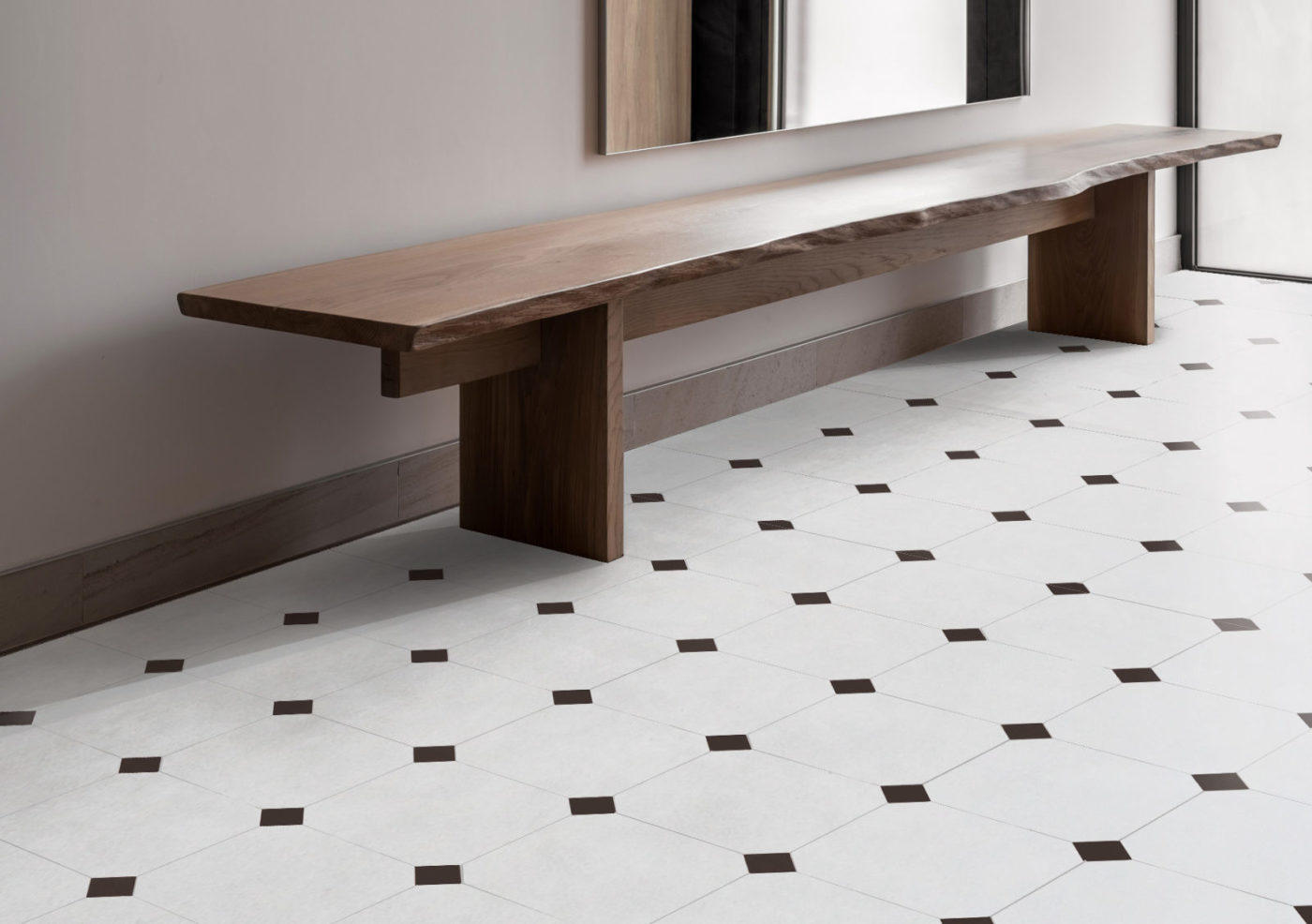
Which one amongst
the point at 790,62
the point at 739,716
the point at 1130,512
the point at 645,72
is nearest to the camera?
the point at 739,716

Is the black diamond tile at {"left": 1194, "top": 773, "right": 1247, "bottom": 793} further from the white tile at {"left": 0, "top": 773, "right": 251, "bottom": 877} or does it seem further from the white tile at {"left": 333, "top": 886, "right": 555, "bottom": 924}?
the white tile at {"left": 0, "top": 773, "right": 251, "bottom": 877}

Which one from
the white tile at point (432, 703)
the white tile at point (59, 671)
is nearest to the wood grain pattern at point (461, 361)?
the white tile at point (432, 703)

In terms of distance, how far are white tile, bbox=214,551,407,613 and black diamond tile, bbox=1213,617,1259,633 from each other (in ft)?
7.35

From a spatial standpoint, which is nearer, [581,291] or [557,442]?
[581,291]

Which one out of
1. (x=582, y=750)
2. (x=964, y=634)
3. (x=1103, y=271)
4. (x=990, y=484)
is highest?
(x=1103, y=271)

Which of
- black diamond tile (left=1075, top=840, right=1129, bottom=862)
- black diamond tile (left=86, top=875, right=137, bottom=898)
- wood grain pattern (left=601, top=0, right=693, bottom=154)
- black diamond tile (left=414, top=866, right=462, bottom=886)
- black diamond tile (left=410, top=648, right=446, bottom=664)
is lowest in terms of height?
black diamond tile (left=86, top=875, right=137, bottom=898)

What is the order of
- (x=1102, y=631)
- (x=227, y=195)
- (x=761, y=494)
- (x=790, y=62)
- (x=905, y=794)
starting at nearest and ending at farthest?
(x=905, y=794) → (x=1102, y=631) → (x=227, y=195) → (x=761, y=494) → (x=790, y=62)

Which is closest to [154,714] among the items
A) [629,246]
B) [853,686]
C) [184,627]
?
[184,627]

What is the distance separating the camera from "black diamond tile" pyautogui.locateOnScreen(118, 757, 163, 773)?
12.3ft

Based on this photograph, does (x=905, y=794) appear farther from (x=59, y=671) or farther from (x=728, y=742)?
(x=59, y=671)

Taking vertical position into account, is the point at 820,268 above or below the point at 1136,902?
above

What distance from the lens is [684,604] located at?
469cm

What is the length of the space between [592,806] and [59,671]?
1531mm

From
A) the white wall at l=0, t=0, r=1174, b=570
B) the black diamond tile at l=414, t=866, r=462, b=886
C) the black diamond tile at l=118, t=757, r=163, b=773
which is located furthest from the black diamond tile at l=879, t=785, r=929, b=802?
the white wall at l=0, t=0, r=1174, b=570
